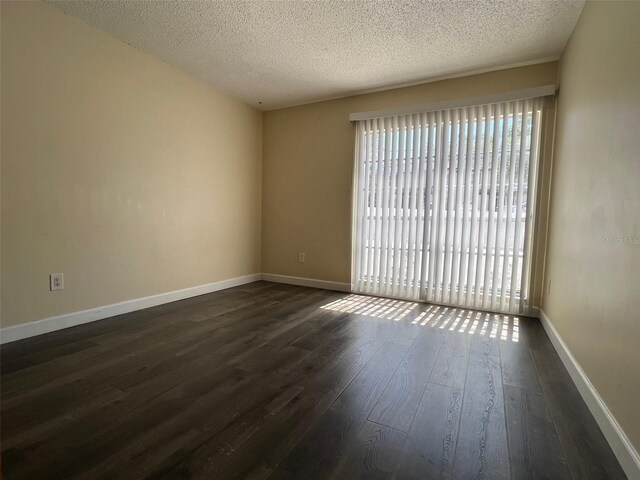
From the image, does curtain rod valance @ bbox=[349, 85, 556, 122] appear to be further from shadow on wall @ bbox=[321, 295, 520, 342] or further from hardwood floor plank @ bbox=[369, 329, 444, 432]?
hardwood floor plank @ bbox=[369, 329, 444, 432]

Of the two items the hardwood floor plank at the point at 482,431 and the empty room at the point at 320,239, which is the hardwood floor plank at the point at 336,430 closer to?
the empty room at the point at 320,239

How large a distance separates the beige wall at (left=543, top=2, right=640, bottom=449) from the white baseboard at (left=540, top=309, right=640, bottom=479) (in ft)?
0.12

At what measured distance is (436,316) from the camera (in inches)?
118

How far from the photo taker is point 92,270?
8.66ft

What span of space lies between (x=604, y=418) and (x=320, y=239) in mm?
3196

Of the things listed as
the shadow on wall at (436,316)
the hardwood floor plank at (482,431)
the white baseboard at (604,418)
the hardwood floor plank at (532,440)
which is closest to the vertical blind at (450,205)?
the shadow on wall at (436,316)

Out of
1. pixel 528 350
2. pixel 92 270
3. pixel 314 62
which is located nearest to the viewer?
pixel 528 350

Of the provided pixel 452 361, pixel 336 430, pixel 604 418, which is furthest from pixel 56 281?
pixel 604 418

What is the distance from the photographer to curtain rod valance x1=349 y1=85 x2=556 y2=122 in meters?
2.87

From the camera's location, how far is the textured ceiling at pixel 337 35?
224cm

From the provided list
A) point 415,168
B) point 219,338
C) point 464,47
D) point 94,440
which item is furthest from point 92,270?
point 464,47

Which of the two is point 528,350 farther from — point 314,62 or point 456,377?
point 314,62

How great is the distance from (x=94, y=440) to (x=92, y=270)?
6.02 feet

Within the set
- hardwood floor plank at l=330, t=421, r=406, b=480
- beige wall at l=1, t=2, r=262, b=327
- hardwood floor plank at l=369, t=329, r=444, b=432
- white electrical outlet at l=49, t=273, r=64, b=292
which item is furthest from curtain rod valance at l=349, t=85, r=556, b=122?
white electrical outlet at l=49, t=273, r=64, b=292
